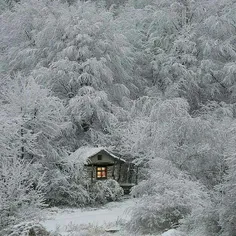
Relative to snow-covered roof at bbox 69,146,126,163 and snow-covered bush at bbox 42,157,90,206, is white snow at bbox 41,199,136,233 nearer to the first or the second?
snow-covered bush at bbox 42,157,90,206

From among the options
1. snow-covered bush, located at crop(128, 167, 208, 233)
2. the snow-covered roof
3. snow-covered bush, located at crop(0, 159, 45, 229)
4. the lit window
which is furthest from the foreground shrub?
the lit window

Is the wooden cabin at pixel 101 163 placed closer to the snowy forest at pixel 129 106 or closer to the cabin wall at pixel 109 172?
the cabin wall at pixel 109 172

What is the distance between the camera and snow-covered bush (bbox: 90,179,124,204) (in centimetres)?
2134

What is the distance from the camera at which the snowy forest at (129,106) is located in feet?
49.2

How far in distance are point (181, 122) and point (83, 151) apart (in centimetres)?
683

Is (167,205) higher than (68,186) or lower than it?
higher

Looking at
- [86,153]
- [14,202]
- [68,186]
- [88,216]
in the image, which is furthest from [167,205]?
[86,153]

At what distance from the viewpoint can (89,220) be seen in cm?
1786


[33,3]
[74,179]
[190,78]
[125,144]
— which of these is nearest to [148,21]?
[190,78]

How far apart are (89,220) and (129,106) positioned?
10981mm

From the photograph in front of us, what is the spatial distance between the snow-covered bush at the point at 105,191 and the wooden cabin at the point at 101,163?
67cm

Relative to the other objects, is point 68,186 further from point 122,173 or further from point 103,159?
point 122,173

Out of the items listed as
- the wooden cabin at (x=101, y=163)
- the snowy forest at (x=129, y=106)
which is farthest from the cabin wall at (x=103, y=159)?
the snowy forest at (x=129, y=106)

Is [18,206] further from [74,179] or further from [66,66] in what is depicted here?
[66,66]
